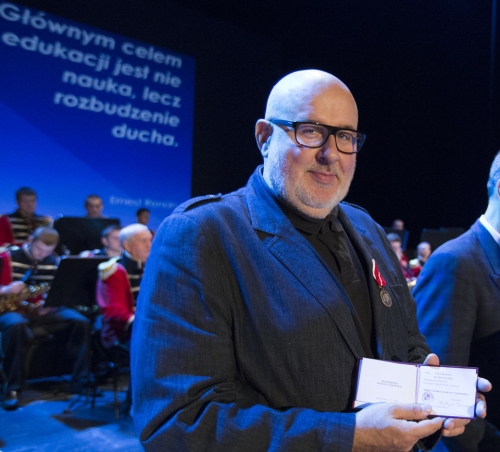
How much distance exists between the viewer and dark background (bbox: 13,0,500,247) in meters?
8.14

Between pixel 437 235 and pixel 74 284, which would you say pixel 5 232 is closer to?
pixel 74 284

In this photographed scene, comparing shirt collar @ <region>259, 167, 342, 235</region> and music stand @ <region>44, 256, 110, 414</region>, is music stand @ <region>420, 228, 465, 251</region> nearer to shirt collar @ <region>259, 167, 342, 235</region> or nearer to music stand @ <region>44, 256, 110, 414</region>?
music stand @ <region>44, 256, 110, 414</region>

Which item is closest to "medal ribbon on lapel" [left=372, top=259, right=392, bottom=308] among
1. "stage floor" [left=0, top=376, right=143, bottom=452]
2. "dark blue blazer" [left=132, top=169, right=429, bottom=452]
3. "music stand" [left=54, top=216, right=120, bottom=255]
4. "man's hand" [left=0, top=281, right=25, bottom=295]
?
"dark blue blazer" [left=132, top=169, right=429, bottom=452]

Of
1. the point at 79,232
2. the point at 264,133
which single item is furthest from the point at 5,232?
the point at 264,133

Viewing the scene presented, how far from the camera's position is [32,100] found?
6.55 meters

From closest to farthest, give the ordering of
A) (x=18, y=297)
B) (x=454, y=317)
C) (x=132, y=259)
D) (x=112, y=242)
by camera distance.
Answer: (x=454, y=317), (x=18, y=297), (x=132, y=259), (x=112, y=242)

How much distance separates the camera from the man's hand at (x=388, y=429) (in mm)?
997

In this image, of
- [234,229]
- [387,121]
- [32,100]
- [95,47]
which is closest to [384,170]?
[387,121]

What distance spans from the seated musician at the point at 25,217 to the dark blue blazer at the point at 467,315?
5.39 metres

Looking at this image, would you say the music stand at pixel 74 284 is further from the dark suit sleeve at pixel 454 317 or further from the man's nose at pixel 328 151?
the man's nose at pixel 328 151

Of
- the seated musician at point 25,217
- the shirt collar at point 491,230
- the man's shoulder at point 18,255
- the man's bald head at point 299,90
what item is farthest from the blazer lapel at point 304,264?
the seated musician at point 25,217

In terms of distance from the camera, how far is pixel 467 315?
172 centimetres

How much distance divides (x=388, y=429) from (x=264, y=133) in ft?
2.59

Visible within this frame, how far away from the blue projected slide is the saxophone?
1.91 metres
